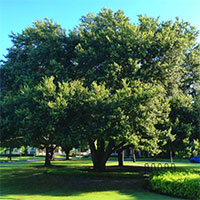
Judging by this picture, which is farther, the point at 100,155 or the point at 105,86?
the point at 100,155

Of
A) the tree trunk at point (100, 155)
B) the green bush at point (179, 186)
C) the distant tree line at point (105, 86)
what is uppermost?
the distant tree line at point (105, 86)

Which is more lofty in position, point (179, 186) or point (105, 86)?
point (105, 86)

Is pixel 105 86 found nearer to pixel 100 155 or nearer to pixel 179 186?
pixel 179 186

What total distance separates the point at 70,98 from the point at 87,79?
4096 mm

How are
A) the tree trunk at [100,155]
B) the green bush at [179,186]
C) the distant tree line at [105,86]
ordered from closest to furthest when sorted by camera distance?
the green bush at [179,186], the distant tree line at [105,86], the tree trunk at [100,155]

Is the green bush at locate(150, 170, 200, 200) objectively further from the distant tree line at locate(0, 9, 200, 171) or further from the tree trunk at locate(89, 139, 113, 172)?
the tree trunk at locate(89, 139, 113, 172)

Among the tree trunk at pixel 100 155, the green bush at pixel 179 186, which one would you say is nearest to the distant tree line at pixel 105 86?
the tree trunk at pixel 100 155

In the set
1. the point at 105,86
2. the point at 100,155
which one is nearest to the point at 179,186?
the point at 105,86

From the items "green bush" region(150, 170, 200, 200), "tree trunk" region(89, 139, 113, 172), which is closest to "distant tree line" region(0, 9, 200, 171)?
"tree trunk" region(89, 139, 113, 172)

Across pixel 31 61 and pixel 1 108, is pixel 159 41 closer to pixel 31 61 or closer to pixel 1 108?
pixel 31 61

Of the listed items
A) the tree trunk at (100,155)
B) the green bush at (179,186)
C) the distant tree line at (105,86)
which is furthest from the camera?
the tree trunk at (100,155)

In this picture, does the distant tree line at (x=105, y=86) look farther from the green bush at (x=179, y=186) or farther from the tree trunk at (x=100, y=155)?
the green bush at (x=179, y=186)

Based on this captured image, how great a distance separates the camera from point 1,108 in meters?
16.7

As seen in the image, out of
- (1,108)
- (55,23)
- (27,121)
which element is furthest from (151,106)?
(55,23)
